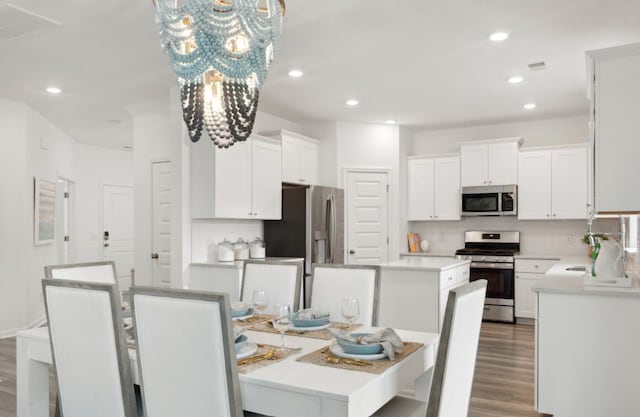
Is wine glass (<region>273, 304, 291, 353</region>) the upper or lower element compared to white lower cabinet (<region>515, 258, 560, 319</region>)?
upper

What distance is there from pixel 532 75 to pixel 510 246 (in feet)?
9.17

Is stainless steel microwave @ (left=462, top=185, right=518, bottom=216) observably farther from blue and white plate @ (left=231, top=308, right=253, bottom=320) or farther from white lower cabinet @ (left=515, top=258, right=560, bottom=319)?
blue and white plate @ (left=231, top=308, right=253, bottom=320)

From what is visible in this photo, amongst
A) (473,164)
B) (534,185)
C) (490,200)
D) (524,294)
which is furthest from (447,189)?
(524,294)

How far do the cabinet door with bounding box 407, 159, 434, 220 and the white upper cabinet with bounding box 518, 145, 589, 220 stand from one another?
1.19 m

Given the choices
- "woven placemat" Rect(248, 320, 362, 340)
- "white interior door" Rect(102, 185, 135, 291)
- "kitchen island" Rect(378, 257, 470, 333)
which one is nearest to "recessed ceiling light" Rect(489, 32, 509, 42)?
"kitchen island" Rect(378, 257, 470, 333)

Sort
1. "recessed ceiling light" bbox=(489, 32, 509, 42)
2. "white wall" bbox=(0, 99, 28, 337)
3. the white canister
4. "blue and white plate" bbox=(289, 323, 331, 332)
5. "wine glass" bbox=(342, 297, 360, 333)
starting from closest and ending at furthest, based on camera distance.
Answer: "wine glass" bbox=(342, 297, 360, 333) < "blue and white plate" bbox=(289, 323, 331, 332) < "recessed ceiling light" bbox=(489, 32, 509, 42) < the white canister < "white wall" bbox=(0, 99, 28, 337)

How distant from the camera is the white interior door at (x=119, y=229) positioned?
352 inches

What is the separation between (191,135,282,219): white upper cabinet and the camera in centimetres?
487

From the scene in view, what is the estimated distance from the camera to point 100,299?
1925mm

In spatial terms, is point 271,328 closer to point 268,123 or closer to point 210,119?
point 210,119

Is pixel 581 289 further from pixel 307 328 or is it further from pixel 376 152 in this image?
pixel 376 152

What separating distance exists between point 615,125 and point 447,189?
410 cm

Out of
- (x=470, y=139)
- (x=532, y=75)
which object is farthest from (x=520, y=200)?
(x=532, y=75)

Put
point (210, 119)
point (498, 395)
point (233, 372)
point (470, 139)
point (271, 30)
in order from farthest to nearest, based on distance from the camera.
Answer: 1. point (470, 139)
2. point (498, 395)
3. point (210, 119)
4. point (271, 30)
5. point (233, 372)
